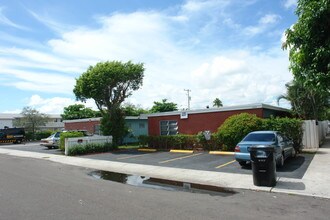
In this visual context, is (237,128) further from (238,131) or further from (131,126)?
(131,126)

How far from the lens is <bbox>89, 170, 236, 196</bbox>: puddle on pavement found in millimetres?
9383

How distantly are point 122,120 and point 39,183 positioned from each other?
1545 centimetres

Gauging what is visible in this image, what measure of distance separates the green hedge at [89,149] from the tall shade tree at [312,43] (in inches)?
678

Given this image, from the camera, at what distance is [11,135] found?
133 ft

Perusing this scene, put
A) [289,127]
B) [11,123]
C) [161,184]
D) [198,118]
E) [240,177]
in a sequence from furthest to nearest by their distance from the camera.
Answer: [11,123]
[198,118]
[289,127]
[240,177]
[161,184]

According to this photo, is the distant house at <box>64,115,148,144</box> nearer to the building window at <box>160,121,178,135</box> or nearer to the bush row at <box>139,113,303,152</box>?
the building window at <box>160,121,178,135</box>

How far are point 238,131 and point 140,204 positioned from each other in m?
11.8

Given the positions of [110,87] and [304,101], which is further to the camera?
Answer: [304,101]

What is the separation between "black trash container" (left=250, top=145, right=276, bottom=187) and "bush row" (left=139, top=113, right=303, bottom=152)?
28.3 feet

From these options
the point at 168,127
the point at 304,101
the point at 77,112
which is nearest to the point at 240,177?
the point at 168,127

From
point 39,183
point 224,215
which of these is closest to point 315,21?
point 224,215

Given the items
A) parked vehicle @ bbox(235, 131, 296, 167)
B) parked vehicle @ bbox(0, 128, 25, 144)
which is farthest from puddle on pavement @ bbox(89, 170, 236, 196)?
parked vehicle @ bbox(0, 128, 25, 144)

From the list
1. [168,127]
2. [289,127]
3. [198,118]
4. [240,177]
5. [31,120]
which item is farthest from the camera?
[31,120]

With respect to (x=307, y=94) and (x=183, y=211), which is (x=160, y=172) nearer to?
(x=183, y=211)
